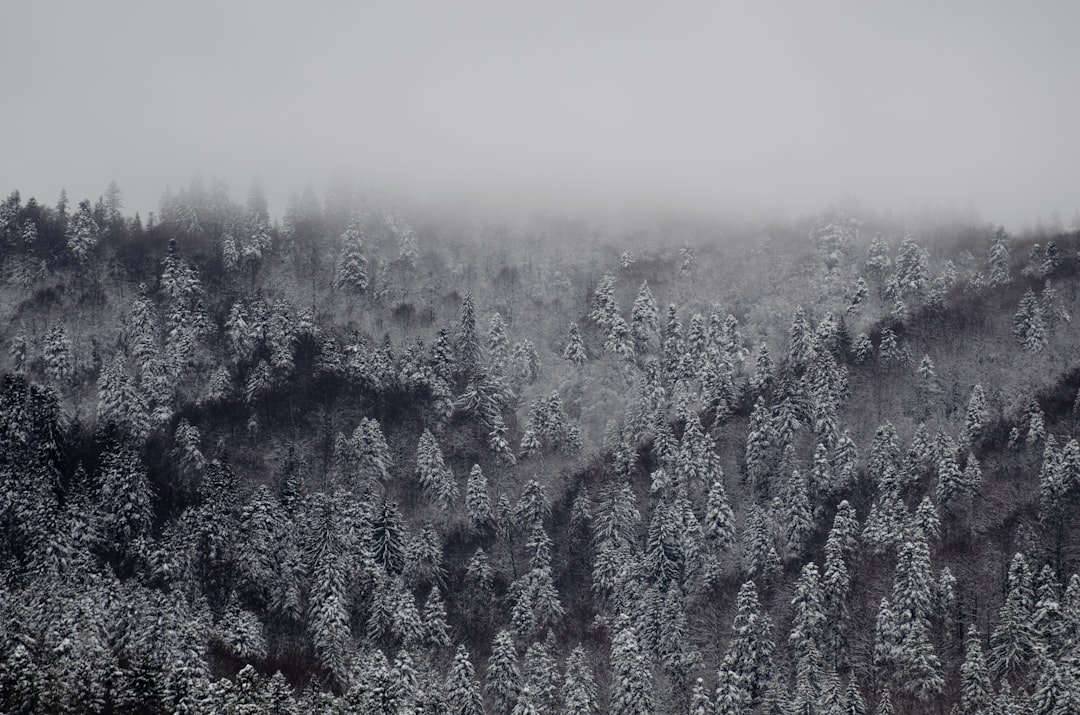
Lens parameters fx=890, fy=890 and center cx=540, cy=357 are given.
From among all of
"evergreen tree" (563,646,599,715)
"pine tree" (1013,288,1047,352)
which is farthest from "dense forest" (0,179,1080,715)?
"pine tree" (1013,288,1047,352)

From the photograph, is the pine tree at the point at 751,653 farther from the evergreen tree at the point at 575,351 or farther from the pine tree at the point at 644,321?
the pine tree at the point at 644,321

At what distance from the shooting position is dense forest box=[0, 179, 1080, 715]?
3467 inches

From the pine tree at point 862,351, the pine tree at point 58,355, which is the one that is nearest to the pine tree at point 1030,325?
the pine tree at point 862,351

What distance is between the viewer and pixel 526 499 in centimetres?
11962

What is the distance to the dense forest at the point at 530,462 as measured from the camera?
88.1 metres

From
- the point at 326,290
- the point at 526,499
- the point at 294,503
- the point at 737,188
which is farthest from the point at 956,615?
the point at 737,188

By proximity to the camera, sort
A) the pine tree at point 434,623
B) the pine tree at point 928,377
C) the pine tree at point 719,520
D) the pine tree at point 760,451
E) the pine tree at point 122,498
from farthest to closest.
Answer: the pine tree at point 928,377 → the pine tree at point 760,451 → the pine tree at point 719,520 → the pine tree at point 434,623 → the pine tree at point 122,498

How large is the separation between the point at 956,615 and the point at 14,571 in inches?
3870

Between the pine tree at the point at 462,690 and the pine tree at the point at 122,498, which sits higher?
the pine tree at the point at 122,498

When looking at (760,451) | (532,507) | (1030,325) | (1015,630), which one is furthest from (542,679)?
(1030,325)

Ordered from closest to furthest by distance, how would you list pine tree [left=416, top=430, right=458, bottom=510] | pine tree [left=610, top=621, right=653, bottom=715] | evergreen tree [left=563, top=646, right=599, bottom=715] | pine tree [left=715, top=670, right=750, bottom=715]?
evergreen tree [left=563, top=646, right=599, bottom=715]
pine tree [left=610, top=621, right=653, bottom=715]
pine tree [left=715, top=670, right=750, bottom=715]
pine tree [left=416, top=430, right=458, bottom=510]

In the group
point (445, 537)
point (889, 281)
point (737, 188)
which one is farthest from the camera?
point (737, 188)

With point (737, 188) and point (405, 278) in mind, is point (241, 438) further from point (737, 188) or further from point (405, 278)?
point (737, 188)

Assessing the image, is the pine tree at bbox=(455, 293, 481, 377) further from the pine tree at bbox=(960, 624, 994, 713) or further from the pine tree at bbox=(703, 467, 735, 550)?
the pine tree at bbox=(960, 624, 994, 713)
